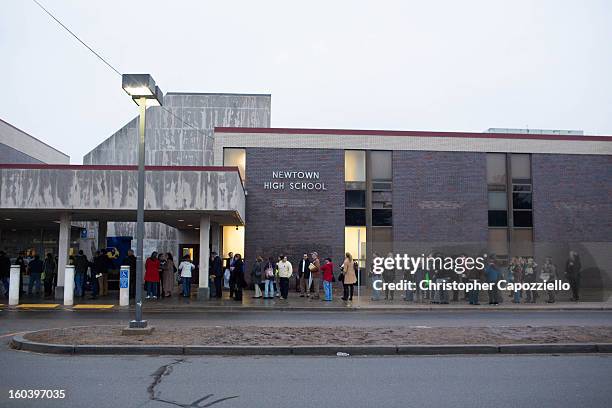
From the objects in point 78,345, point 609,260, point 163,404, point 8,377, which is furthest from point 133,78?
point 609,260

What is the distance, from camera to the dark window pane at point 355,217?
30.0m

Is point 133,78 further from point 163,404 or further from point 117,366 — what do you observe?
point 163,404

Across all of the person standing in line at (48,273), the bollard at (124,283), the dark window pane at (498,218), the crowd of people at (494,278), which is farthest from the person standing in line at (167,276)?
the dark window pane at (498,218)

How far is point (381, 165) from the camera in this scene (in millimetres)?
30547

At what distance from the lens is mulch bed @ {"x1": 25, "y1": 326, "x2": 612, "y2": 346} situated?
1120 centimetres

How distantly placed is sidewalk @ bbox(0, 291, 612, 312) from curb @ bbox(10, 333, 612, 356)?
8.47m

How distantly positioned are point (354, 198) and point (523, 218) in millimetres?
9271

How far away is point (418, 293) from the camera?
22.3 metres

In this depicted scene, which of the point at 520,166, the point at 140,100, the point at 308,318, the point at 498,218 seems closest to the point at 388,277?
the point at 308,318

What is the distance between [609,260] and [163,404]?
27.9 meters

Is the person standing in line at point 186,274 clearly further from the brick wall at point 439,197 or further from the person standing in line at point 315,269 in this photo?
the brick wall at point 439,197

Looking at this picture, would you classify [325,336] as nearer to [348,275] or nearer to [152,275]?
[348,275]

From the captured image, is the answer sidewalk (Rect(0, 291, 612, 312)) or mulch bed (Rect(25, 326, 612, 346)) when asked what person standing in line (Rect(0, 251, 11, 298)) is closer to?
sidewalk (Rect(0, 291, 612, 312))

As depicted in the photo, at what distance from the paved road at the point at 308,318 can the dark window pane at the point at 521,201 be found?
1248 cm
